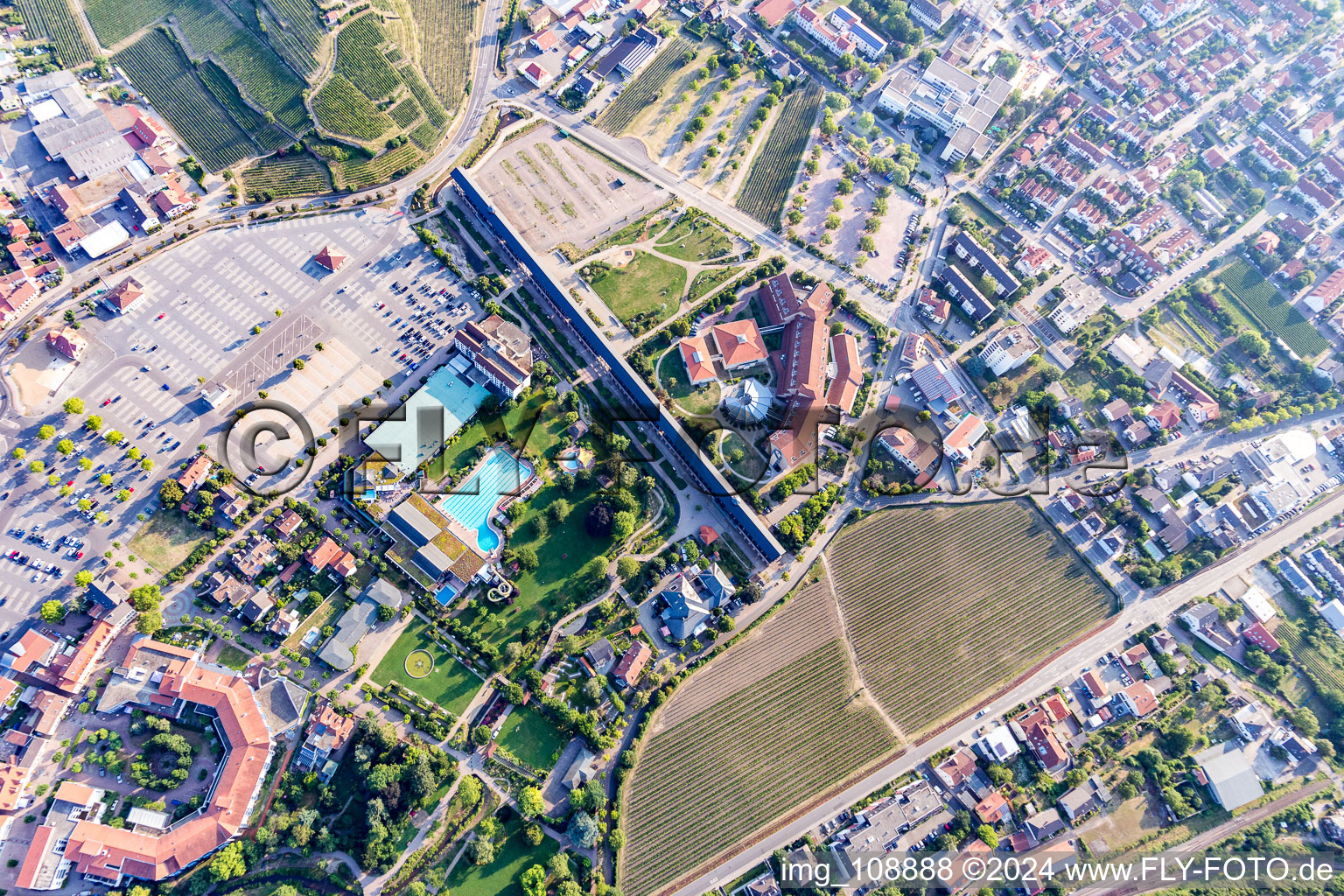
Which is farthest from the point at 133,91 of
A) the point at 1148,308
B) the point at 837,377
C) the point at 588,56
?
the point at 1148,308

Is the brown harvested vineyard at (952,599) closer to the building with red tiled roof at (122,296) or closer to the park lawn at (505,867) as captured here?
the park lawn at (505,867)

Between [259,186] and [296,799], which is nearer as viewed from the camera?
[296,799]

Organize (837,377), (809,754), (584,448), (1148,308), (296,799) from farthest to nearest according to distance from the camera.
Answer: (1148,308) < (837,377) < (584,448) < (809,754) < (296,799)

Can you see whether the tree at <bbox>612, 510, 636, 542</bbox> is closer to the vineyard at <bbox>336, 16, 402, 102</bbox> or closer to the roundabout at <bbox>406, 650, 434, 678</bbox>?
the roundabout at <bbox>406, 650, 434, 678</bbox>

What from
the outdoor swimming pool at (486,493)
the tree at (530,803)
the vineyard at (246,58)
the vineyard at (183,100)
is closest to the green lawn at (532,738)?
the tree at (530,803)

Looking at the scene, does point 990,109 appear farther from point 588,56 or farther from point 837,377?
point 588,56

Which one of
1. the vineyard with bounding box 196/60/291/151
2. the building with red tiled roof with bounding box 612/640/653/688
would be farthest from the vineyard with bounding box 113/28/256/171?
the building with red tiled roof with bounding box 612/640/653/688
